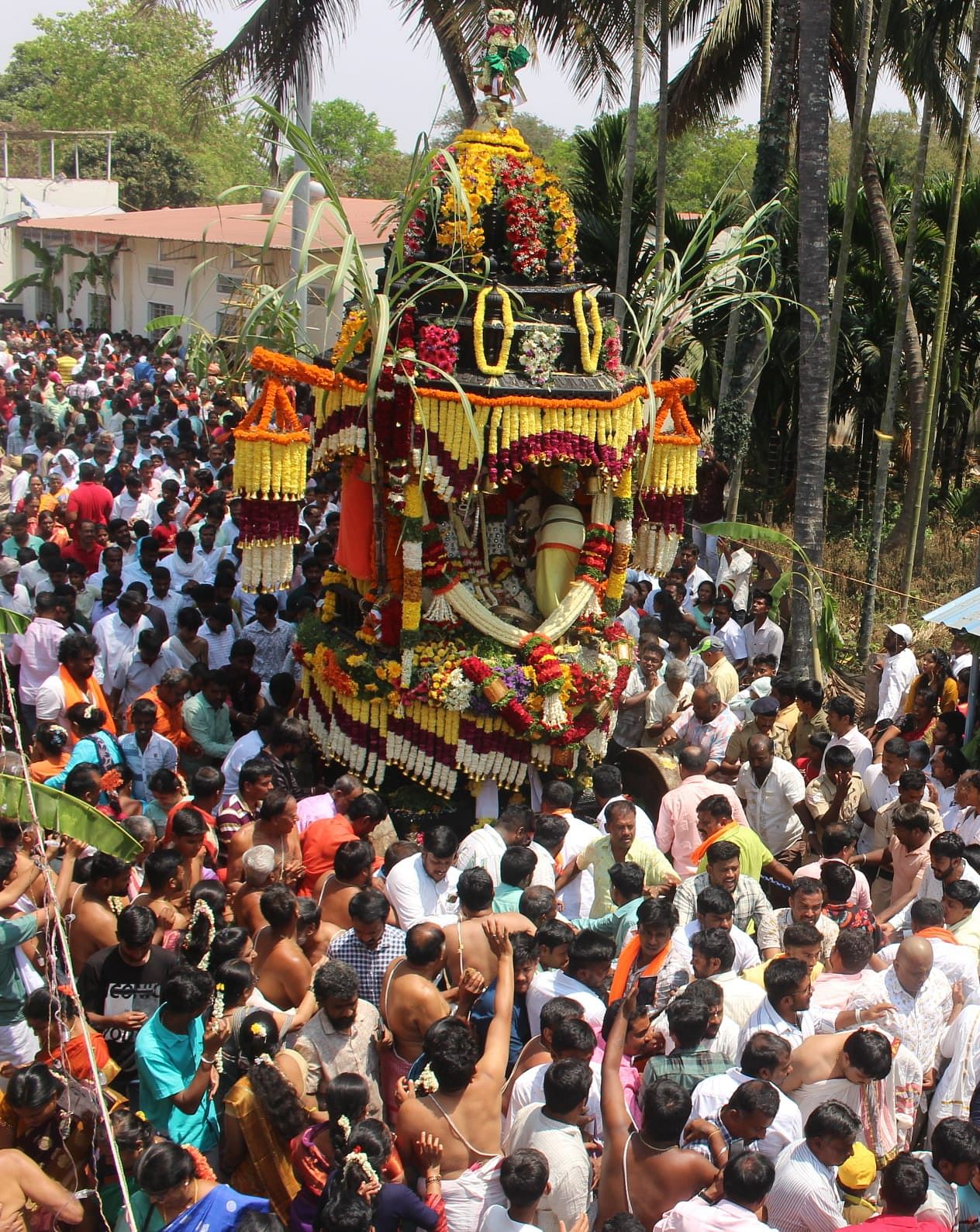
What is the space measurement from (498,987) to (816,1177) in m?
1.40

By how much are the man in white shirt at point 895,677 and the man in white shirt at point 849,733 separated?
39.8 inches

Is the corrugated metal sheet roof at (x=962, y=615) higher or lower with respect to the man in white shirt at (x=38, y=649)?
higher

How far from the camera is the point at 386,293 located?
8.05 m

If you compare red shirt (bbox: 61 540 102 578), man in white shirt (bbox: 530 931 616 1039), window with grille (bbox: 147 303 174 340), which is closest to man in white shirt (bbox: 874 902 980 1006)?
man in white shirt (bbox: 530 931 616 1039)

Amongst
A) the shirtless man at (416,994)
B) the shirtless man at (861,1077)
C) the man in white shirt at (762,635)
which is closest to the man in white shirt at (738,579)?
the man in white shirt at (762,635)

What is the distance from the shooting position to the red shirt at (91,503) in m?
12.6

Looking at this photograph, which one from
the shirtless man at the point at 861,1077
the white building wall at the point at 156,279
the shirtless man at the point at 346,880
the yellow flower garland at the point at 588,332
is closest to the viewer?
the shirtless man at the point at 861,1077

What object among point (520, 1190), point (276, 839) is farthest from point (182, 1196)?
point (276, 839)

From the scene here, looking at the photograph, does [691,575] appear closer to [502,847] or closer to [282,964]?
[502,847]

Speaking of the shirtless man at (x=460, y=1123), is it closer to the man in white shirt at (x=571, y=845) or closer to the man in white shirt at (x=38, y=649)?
the man in white shirt at (x=571, y=845)

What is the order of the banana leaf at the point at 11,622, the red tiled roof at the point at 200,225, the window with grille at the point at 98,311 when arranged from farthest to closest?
the window with grille at the point at 98,311
the red tiled roof at the point at 200,225
the banana leaf at the point at 11,622

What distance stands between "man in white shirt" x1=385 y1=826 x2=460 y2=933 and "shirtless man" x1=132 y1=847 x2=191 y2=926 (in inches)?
37.2

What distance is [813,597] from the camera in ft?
34.3

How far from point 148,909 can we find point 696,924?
232 cm
